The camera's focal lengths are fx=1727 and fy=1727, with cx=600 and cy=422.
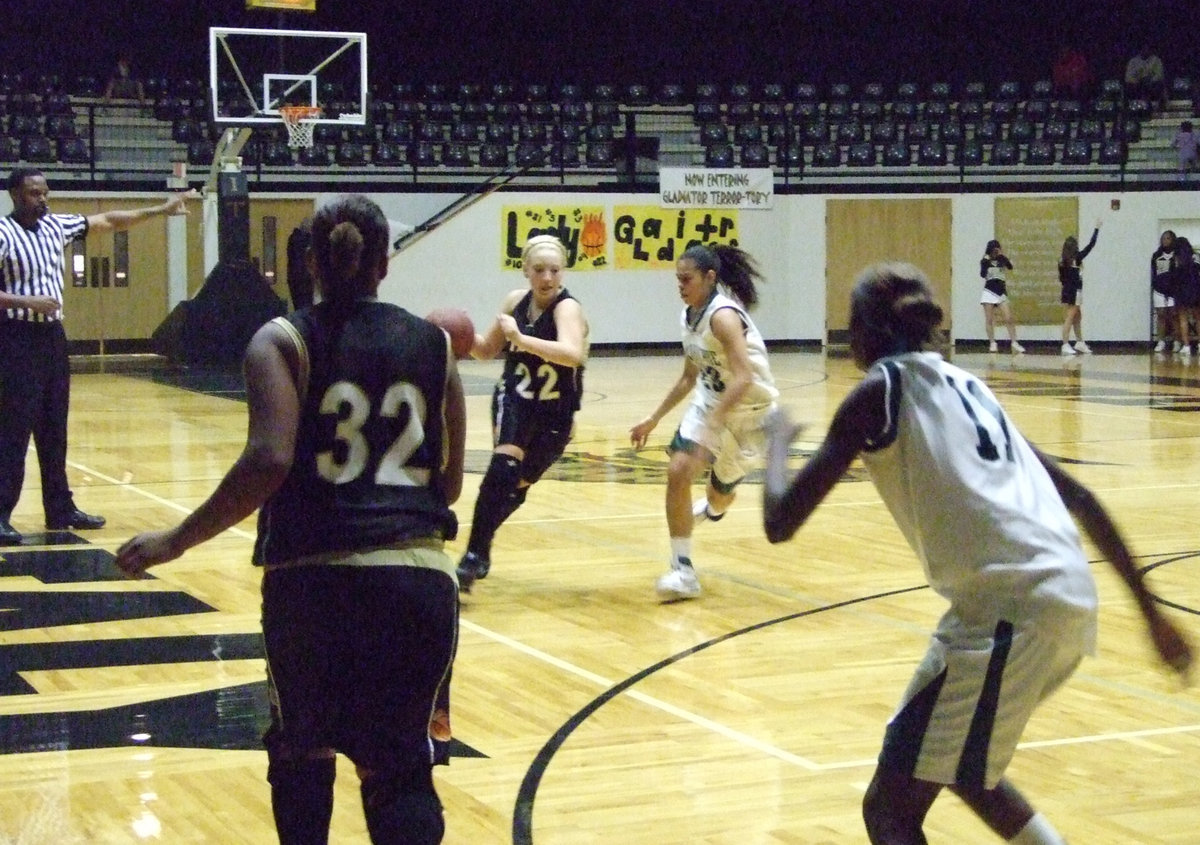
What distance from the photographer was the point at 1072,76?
29.1 meters

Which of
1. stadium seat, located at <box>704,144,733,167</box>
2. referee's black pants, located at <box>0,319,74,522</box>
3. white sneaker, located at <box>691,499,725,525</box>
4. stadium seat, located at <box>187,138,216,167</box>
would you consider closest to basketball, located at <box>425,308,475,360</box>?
white sneaker, located at <box>691,499,725,525</box>

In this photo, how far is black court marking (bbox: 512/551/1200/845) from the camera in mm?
4465

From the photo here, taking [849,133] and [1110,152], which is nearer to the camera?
[1110,152]

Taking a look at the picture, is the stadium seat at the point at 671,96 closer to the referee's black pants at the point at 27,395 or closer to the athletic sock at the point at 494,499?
the referee's black pants at the point at 27,395

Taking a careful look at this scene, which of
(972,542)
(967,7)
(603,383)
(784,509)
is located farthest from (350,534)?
(967,7)

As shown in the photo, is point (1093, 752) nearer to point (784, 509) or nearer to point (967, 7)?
point (784, 509)

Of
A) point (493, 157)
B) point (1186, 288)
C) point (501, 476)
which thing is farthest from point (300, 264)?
point (1186, 288)

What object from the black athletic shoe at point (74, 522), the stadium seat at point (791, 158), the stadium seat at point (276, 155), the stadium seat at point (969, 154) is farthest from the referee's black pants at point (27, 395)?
the stadium seat at point (969, 154)

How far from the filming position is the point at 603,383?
20609mm

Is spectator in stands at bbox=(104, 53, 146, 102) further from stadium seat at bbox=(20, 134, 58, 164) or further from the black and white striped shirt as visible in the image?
the black and white striped shirt

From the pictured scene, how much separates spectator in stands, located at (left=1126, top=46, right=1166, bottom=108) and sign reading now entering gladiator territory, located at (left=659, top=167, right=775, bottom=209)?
664 centimetres

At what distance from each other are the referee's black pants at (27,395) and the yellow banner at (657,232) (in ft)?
58.2

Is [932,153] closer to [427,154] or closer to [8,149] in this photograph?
[427,154]

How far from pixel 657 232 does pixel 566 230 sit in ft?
4.80
